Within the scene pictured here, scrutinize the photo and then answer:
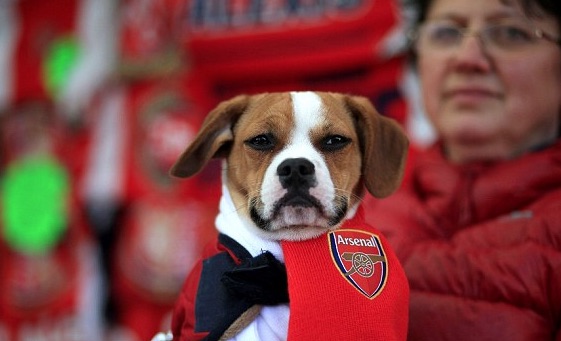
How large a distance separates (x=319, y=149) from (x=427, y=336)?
36cm

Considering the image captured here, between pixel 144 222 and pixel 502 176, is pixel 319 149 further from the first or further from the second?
pixel 144 222

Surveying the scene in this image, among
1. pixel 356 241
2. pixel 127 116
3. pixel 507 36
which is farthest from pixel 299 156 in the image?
pixel 127 116

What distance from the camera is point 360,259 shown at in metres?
0.96

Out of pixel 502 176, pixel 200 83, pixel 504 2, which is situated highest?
pixel 504 2

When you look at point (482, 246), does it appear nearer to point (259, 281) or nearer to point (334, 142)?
point (334, 142)

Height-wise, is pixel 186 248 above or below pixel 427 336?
below

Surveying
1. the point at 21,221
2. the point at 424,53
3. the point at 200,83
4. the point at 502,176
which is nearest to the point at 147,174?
the point at 200,83

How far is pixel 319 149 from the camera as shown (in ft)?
3.41

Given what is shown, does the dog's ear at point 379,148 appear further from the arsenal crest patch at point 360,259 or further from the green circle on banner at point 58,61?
the green circle on banner at point 58,61

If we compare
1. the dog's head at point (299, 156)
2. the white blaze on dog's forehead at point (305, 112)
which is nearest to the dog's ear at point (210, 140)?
the dog's head at point (299, 156)

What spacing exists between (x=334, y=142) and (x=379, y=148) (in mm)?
89

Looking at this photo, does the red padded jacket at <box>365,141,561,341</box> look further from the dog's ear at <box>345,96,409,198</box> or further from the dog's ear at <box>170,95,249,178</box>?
the dog's ear at <box>170,95,249,178</box>

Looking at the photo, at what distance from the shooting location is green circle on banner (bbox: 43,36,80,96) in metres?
2.70

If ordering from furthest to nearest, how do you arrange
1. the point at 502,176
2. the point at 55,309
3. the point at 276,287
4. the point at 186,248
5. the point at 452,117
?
the point at 55,309 → the point at 186,248 → the point at 452,117 → the point at 502,176 → the point at 276,287
